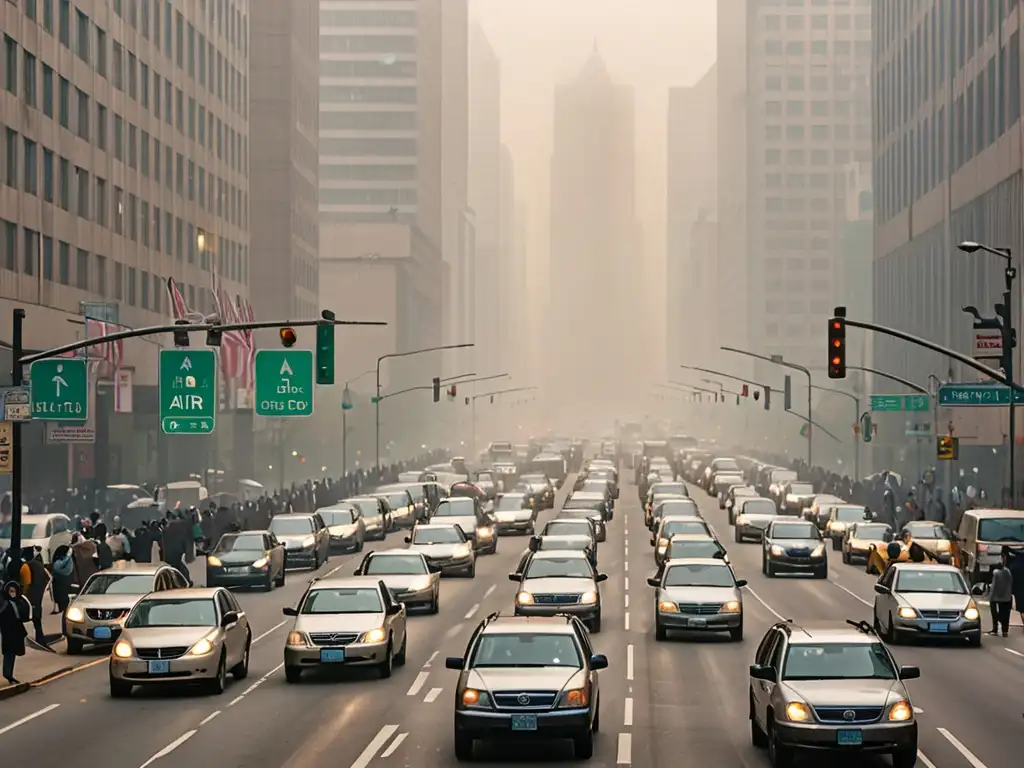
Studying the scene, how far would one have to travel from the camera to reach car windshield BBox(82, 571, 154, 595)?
31.8 metres

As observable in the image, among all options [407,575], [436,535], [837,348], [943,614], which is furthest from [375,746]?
[436,535]

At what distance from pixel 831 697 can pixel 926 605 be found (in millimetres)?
14311

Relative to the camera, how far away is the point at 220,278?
103250mm

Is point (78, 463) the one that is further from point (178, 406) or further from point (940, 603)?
point (940, 603)

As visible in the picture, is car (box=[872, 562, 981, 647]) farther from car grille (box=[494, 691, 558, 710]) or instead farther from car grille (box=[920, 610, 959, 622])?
car grille (box=[494, 691, 558, 710])

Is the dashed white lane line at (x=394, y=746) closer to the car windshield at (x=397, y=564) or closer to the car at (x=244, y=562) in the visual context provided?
the car windshield at (x=397, y=564)

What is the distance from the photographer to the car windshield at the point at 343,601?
27.4 meters

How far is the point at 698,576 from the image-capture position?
109 ft

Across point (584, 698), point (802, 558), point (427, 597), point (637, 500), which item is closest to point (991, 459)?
point (637, 500)

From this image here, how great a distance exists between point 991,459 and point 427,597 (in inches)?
2197

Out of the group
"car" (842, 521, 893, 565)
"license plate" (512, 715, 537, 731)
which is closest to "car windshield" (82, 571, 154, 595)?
"license plate" (512, 715, 537, 731)

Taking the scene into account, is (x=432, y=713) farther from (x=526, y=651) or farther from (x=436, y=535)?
(x=436, y=535)

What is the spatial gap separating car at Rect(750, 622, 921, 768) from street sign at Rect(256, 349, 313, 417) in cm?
3849

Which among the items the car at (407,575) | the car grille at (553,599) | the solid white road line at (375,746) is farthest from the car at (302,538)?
the solid white road line at (375,746)
